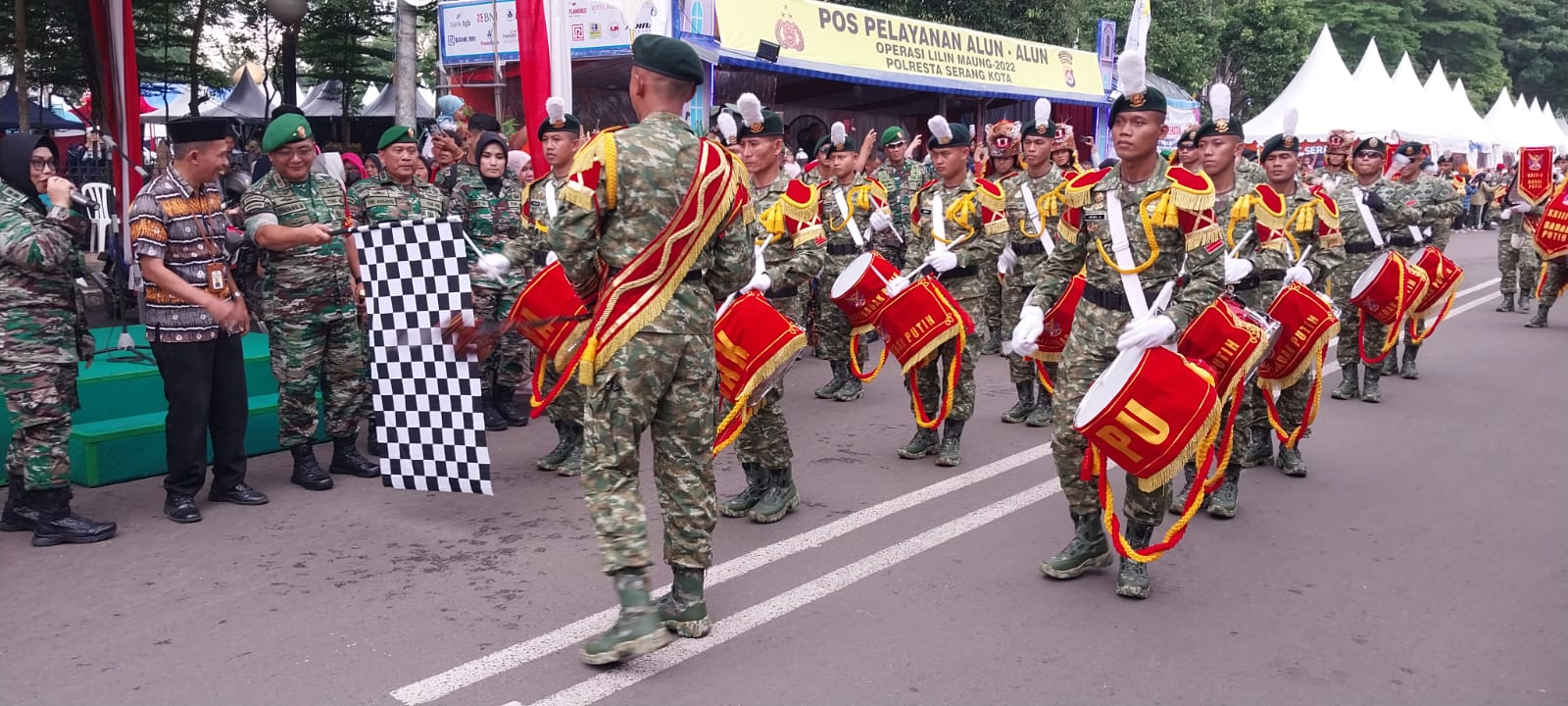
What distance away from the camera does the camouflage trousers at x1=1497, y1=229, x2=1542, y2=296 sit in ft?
45.0

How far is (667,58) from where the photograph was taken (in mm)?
3791

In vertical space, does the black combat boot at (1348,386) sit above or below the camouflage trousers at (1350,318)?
below

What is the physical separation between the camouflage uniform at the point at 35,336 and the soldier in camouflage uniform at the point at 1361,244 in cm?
807

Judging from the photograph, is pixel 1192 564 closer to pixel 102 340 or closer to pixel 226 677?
pixel 226 677

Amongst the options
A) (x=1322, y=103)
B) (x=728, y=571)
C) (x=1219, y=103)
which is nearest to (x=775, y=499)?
(x=728, y=571)

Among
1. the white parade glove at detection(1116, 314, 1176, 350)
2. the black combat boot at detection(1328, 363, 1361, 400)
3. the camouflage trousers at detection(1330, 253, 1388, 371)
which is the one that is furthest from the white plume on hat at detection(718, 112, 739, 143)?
the black combat boot at detection(1328, 363, 1361, 400)

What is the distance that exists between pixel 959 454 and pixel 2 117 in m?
19.8

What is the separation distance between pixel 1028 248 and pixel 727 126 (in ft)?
11.7

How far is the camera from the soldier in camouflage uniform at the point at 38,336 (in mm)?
4988

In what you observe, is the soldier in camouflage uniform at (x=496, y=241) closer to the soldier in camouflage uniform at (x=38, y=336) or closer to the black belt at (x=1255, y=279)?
the soldier in camouflage uniform at (x=38, y=336)

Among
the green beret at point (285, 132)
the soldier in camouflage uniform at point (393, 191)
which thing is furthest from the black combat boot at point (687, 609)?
the green beret at point (285, 132)

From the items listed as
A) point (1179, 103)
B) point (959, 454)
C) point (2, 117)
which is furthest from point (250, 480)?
point (1179, 103)

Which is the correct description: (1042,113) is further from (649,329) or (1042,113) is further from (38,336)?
(38,336)

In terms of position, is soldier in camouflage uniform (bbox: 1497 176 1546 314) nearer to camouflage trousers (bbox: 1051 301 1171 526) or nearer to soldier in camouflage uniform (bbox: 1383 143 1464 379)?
soldier in camouflage uniform (bbox: 1383 143 1464 379)
